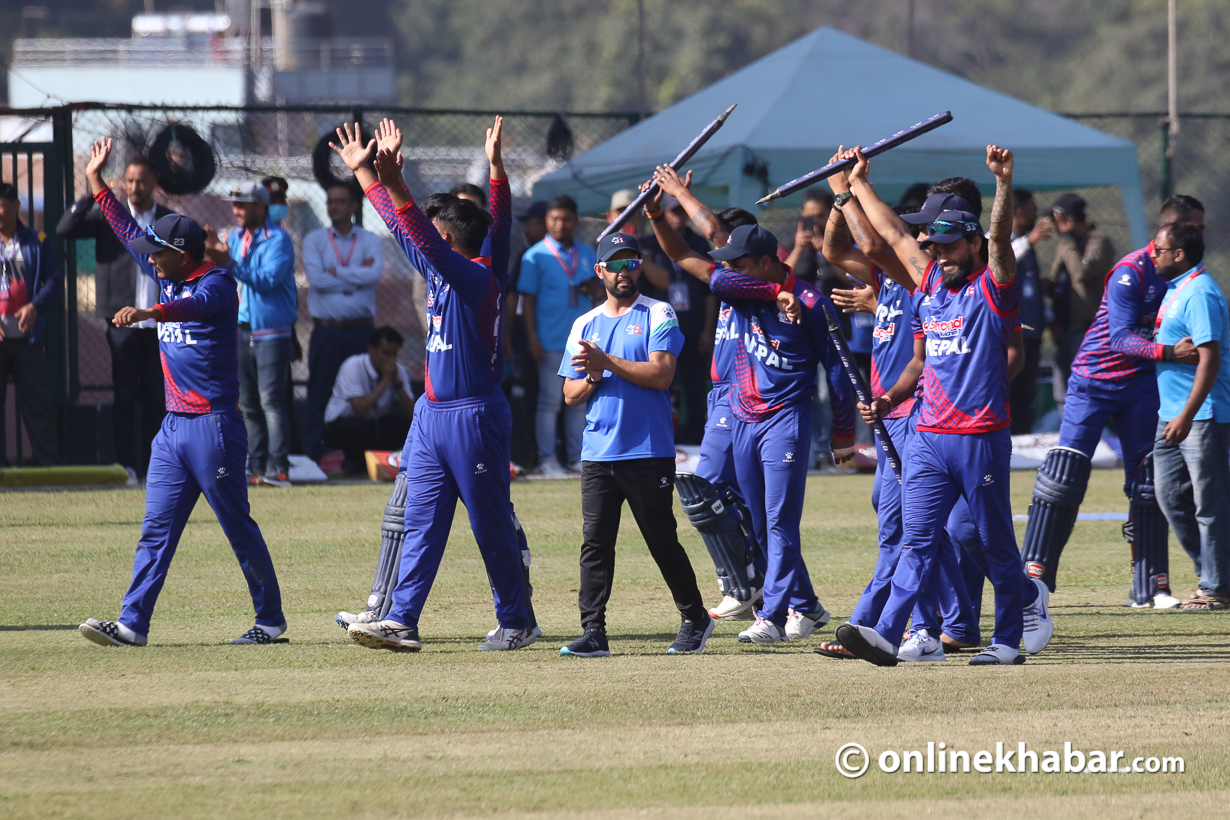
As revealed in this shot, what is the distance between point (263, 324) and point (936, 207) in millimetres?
7555

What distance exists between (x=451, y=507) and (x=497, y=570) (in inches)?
13.9

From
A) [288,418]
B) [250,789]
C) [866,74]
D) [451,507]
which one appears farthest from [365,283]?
[250,789]

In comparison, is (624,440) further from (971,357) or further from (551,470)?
(551,470)

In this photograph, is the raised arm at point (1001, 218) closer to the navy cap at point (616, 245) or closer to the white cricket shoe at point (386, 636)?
the navy cap at point (616, 245)

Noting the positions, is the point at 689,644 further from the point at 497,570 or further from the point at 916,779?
the point at 916,779

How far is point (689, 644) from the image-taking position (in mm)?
7531

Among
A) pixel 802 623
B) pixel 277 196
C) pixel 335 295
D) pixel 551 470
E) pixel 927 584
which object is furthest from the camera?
pixel 551 470

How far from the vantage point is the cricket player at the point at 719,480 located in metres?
8.28

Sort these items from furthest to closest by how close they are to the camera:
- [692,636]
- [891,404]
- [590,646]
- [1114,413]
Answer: [1114,413], [891,404], [692,636], [590,646]

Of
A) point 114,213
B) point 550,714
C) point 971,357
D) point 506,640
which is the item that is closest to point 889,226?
point 971,357

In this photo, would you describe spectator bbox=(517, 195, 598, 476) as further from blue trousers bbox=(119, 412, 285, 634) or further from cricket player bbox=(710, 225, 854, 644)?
blue trousers bbox=(119, 412, 285, 634)

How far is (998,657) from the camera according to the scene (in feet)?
23.5

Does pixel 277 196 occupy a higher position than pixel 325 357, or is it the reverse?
pixel 277 196

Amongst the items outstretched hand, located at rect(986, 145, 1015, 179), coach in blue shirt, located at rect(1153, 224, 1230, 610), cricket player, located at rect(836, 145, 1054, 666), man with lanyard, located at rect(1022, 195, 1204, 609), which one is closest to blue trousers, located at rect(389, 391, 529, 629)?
cricket player, located at rect(836, 145, 1054, 666)
